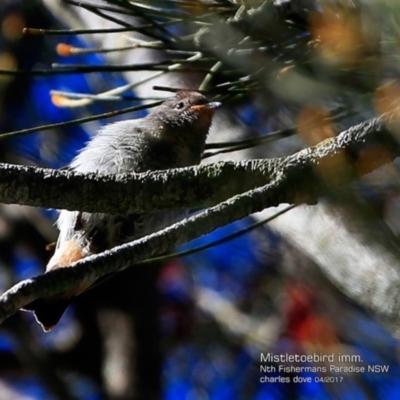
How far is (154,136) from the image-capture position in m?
1.97

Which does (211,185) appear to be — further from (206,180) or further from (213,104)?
(213,104)

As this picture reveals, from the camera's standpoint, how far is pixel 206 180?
3.34 feet

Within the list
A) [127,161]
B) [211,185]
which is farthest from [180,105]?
[211,185]

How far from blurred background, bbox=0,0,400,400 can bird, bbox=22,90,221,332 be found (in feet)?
0.25

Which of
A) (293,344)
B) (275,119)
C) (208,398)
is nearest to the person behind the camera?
(275,119)

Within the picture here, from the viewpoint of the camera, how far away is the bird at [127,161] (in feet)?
5.57

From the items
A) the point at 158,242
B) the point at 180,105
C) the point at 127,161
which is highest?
the point at 180,105

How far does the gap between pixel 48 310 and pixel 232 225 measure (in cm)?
110

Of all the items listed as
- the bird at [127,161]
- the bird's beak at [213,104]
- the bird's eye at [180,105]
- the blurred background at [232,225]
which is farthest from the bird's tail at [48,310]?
the bird's eye at [180,105]

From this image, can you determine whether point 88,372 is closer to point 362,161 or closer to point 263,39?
point 263,39

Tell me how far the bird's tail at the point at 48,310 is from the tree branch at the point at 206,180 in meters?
0.62

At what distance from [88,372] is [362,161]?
113 inches

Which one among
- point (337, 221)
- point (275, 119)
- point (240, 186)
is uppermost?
point (275, 119)

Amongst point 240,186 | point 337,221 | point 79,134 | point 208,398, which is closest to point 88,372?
point 208,398
